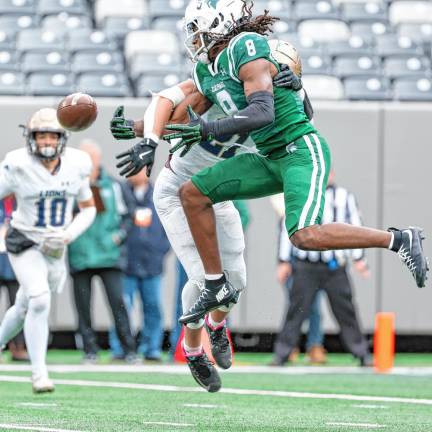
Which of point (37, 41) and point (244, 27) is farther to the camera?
point (37, 41)

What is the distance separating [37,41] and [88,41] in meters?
0.50

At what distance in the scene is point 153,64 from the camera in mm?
12805

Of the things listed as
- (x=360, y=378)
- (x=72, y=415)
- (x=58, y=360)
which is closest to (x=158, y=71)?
(x=58, y=360)

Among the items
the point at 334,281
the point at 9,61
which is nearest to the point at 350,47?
the point at 9,61

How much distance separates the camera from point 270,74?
6258mm

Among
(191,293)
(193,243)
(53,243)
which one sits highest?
(193,243)

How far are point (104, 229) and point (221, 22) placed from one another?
15.8 ft

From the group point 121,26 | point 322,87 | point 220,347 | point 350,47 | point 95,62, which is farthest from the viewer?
point 121,26

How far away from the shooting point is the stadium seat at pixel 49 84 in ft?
39.7

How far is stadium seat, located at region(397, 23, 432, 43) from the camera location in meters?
14.2

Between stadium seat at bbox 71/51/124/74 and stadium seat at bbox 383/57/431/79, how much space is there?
8.72 feet

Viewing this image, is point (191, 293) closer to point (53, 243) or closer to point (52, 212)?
point (53, 243)

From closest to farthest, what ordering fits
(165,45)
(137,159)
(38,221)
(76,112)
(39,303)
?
(137,159) < (76,112) < (39,303) < (38,221) < (165,45)

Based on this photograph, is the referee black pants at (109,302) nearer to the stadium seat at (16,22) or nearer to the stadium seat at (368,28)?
the stadium seat at (16,22)
